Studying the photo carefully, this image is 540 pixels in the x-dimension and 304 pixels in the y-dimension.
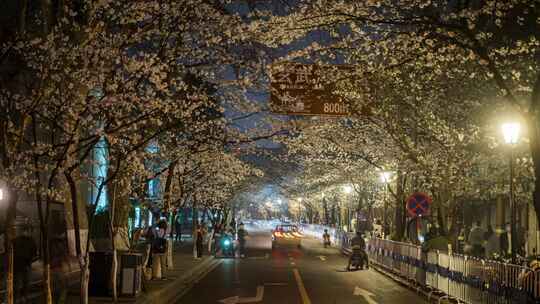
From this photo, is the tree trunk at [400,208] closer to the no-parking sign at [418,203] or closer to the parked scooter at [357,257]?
the parked scooter at [357,257]

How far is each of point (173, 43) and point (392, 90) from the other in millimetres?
10386

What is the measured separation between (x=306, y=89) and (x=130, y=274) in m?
6.60

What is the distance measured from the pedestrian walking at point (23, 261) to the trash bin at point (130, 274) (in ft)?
8.71

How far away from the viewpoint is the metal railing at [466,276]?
547 inches

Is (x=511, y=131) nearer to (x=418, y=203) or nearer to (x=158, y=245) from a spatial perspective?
(x=418, y=203)

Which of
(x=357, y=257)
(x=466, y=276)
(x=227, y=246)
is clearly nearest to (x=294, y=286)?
(x=466, y=276)

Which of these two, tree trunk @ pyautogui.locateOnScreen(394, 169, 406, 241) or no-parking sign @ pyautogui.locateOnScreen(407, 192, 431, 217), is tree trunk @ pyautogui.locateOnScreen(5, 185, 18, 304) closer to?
no-parking sign @ pyautogui.locateOnScreen(407, 192, 431, 217)

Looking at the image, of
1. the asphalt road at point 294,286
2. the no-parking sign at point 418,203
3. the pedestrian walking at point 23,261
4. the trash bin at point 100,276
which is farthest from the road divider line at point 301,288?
the pedestrian walking at point 23,261

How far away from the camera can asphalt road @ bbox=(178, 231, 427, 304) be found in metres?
19.7

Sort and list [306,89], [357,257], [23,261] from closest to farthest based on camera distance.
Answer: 1. [23,261]
2. [306,89]
3. [357,257]

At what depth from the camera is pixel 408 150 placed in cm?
2639

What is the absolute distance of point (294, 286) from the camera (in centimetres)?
2322

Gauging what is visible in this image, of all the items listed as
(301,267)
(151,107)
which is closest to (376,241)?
(301,267)

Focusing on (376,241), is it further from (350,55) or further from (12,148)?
(12,148)
